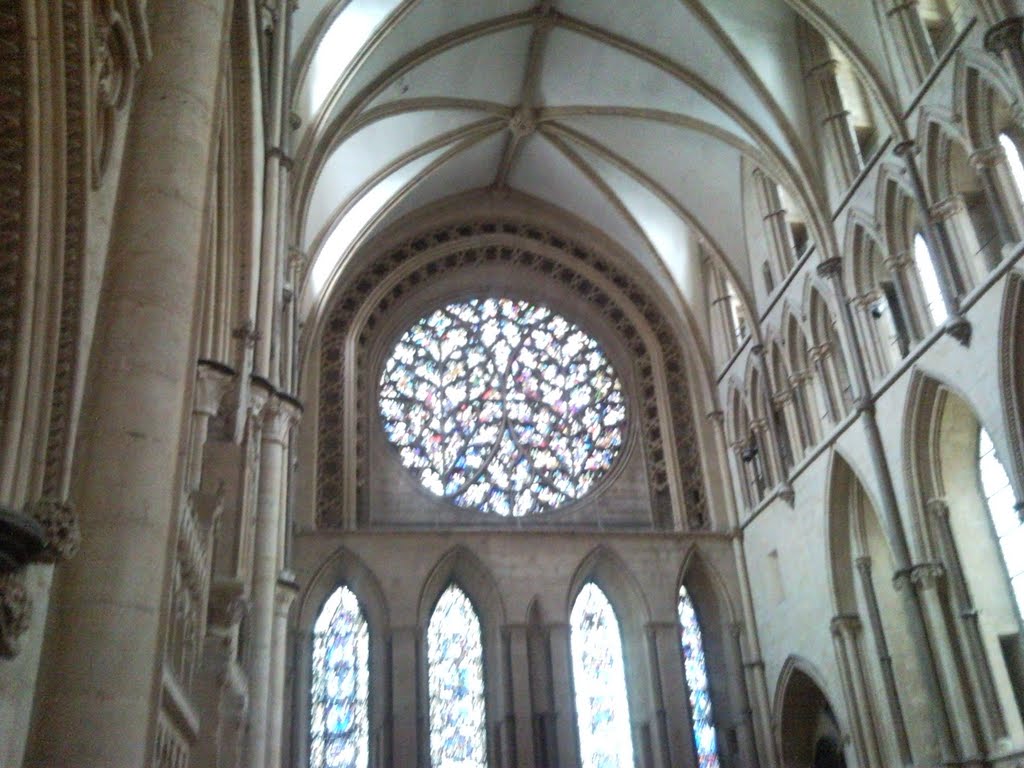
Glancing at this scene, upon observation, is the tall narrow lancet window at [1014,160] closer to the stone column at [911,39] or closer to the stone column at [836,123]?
the stone column at [911,39]

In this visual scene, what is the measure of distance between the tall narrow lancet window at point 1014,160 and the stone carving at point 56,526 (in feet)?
32.1

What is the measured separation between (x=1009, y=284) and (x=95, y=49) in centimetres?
877

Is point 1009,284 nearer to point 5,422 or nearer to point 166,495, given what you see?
point 166,495

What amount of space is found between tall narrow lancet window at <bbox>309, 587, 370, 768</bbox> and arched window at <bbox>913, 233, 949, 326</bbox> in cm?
862

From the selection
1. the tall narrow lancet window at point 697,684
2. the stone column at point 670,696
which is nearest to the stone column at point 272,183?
the stone column at point 670,696

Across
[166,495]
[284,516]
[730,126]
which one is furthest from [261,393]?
[730,126]

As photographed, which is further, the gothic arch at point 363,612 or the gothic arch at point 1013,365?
the gothic arch at point 363,612

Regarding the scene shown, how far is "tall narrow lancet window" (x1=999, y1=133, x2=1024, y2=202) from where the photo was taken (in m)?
10.9

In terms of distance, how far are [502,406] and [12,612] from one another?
14.5m

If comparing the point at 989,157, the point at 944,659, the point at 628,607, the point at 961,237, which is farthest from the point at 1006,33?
the point at 628,607

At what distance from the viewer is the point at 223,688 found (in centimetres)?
829

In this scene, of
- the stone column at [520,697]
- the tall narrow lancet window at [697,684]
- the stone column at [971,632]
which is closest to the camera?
the stone column at [971,632]

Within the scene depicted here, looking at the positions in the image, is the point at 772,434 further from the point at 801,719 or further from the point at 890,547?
the point at 801,719

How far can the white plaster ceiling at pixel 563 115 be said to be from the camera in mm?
13672
